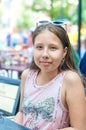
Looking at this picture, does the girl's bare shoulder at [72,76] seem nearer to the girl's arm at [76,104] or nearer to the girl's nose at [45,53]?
the girl's arm at [76,104]

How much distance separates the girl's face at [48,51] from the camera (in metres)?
1.60

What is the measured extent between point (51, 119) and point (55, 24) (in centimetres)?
48

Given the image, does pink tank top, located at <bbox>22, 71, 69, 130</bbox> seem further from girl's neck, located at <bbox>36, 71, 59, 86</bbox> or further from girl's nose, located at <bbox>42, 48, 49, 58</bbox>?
girl's nose, located at <bbox>42, 48, 49, 58</bbox>

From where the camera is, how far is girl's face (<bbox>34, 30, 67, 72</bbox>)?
160 centimetres

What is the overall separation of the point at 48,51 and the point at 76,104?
0.29 metres

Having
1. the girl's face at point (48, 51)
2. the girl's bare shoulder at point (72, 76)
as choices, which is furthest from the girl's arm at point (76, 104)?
the girl's face at point (48, 51)

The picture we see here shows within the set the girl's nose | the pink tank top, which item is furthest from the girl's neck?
the girl's nose

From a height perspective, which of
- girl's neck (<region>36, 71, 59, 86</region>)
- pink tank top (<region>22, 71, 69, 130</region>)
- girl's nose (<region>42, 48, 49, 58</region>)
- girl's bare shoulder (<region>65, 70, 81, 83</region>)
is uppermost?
girl's nose (<region>42, 48, 49, 58</region>)

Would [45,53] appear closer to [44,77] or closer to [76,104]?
[44,77]

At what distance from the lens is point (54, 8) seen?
6527 mm

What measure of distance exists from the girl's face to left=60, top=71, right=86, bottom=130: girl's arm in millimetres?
131

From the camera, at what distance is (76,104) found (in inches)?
60.6

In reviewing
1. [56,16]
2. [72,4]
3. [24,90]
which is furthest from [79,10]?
[24,90]

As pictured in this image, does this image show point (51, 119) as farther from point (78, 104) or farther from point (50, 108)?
point (78, 104)
